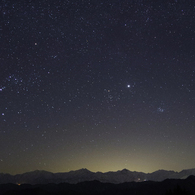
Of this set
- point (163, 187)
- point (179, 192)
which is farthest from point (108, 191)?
point (179, 192)

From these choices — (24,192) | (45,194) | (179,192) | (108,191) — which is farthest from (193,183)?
(179,192)

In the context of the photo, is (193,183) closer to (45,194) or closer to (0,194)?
(45,194)

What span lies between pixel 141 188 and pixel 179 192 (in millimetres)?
175865

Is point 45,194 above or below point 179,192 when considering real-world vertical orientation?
below

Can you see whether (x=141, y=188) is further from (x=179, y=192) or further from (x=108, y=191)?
(x=179, y=192)

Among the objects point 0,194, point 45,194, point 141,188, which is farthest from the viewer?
point 0,194

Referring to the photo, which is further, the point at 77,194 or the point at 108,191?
the point at 108,191

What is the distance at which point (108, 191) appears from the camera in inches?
7594

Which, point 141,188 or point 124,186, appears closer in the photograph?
point 141,188

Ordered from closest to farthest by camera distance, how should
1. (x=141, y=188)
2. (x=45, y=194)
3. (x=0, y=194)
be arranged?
(x=45, y=194) < (x=141, y=188) < (x=0, y=194)

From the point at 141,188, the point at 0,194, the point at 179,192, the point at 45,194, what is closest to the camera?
the point at 179,192

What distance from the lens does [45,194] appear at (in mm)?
170875

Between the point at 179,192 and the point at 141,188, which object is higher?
the point at 179,192

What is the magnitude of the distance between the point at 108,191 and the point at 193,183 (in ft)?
260
